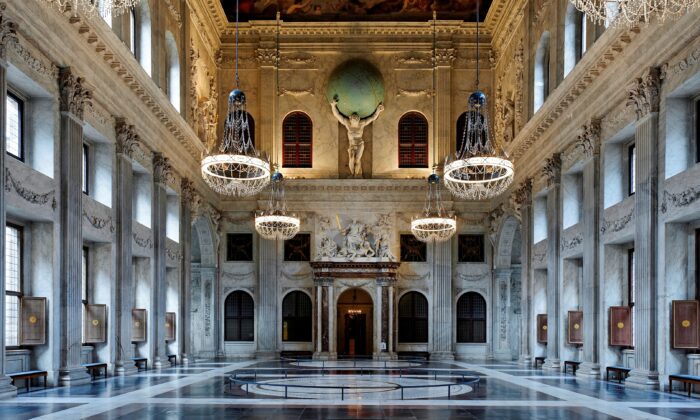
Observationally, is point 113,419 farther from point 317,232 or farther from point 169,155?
point 317,232

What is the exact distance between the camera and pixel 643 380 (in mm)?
18078

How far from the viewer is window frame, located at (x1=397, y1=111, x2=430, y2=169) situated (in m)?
37.7

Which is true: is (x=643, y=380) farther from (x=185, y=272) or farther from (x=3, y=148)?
(x=185, y=272)

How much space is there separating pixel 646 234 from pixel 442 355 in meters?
18.5

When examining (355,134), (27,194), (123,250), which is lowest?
(123,250)

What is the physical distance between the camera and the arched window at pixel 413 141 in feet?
124

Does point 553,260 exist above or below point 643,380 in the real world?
above

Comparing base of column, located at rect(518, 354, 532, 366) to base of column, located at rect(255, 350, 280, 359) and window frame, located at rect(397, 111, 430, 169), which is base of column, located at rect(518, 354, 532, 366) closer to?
window frame, located at rect(397, 111, 430, 169)

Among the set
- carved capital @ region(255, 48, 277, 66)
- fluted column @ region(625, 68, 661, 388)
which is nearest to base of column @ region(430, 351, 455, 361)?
carved capital @ region(255, 48, 277, 66)

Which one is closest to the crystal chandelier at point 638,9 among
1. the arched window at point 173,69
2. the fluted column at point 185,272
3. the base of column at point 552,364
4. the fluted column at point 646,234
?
the fluted column at point 646,234

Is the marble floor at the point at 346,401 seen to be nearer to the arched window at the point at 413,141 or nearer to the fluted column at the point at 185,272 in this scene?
the fluted column at the point at 185,272

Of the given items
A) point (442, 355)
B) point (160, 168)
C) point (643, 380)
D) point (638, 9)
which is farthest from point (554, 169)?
point (638, 9)

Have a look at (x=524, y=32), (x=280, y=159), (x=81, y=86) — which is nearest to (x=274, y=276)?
(x=280, y=159)

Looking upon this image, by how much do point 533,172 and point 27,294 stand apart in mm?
18746
